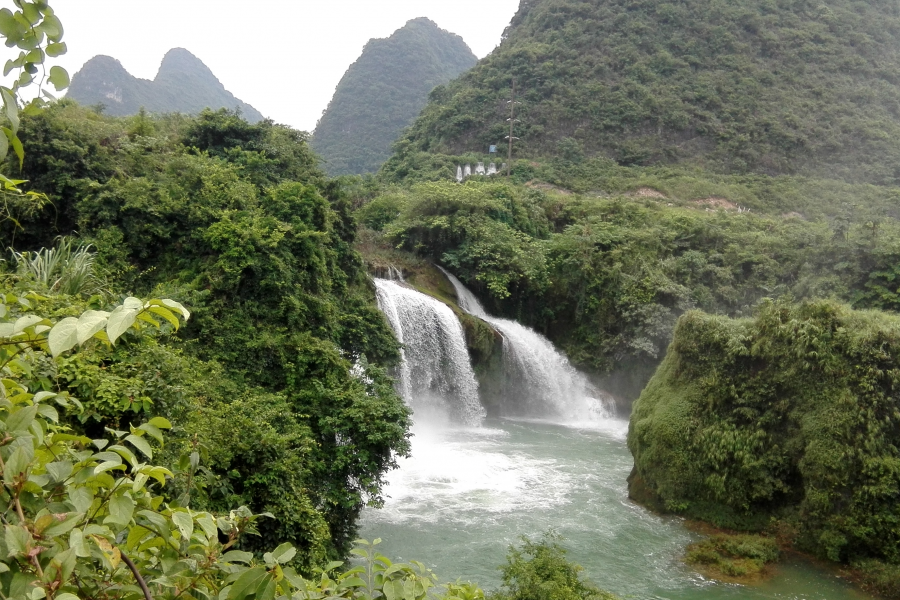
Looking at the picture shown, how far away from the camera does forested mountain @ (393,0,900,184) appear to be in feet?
112

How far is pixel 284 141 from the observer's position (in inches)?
520

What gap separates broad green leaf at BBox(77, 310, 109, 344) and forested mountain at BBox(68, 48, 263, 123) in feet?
125

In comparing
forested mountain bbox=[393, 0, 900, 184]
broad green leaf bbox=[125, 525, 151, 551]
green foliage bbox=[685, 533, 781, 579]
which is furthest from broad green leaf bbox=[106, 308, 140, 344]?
forested mountain bbox=[393, 0, 900, 184]

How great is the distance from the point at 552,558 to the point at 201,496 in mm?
3042

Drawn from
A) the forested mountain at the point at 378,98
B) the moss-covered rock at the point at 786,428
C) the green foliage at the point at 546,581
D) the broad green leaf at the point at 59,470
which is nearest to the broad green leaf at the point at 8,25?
the broad green leaf at the point at 59,470

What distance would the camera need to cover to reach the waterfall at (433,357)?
14.1 m

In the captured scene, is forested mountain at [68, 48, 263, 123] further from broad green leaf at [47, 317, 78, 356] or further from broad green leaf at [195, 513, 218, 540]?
broad green leaf at [47, 317, 78, 356]

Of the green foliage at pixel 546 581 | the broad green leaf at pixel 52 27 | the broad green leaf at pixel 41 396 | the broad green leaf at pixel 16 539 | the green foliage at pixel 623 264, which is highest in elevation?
the green foliage at pixel 623 264

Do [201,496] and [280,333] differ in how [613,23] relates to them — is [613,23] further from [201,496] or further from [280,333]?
[201,496]

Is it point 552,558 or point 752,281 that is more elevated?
point 752,281

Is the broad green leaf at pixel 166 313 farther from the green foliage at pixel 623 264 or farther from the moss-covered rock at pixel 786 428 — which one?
the green foliage at pixel 623 264

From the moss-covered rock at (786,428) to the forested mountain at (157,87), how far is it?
32.6 metres

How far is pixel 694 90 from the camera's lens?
3588cm

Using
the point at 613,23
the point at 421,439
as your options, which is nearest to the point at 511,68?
the point at 613,23
